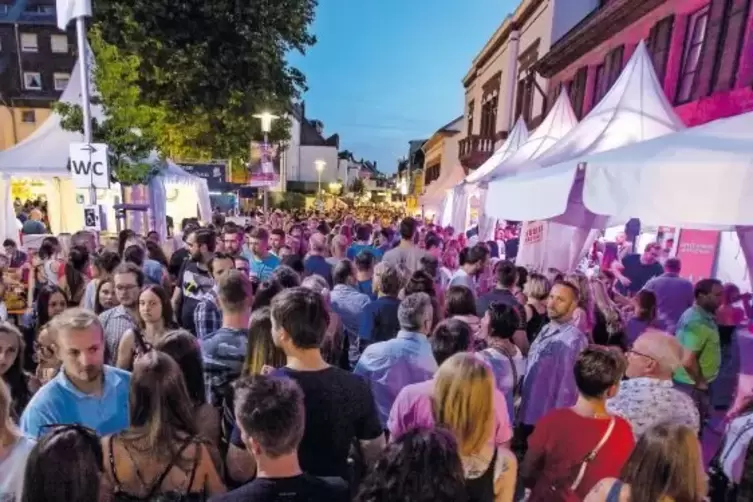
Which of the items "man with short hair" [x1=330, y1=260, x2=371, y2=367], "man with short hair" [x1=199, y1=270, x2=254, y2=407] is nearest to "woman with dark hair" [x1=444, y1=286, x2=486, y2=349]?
"man with short hair" [x1=330, y1=260, x2=371, y2=367]

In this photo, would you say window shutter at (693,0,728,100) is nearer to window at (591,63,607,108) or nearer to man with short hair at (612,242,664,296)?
man with short hair at (612,242,664,296)

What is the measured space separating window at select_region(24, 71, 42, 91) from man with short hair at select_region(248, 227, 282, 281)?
162ft

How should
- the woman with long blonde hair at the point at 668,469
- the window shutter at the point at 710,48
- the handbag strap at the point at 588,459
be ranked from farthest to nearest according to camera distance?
the window shutter at the point at 710,48, the handbag strap at the point at 588,459, the woman with long blonde hair at the point at 668,469

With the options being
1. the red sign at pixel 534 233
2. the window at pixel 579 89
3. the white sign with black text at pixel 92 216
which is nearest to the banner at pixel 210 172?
the white sign with black text at pixel 92 216

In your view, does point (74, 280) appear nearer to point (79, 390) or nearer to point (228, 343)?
point (228, 343)

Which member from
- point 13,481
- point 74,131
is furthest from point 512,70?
point 13,481

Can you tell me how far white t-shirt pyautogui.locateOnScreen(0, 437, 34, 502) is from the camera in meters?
2.10

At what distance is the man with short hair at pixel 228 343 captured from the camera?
3.26 meters

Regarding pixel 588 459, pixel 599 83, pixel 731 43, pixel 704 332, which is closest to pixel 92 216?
pixel 588 459

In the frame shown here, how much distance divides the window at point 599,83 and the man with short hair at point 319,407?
16.2 metres

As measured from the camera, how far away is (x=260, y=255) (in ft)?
22.7

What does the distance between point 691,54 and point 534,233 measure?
745cm

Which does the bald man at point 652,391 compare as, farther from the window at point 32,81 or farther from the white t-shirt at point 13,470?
the window at point 32,81

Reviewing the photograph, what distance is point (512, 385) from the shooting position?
3527 millimetres
